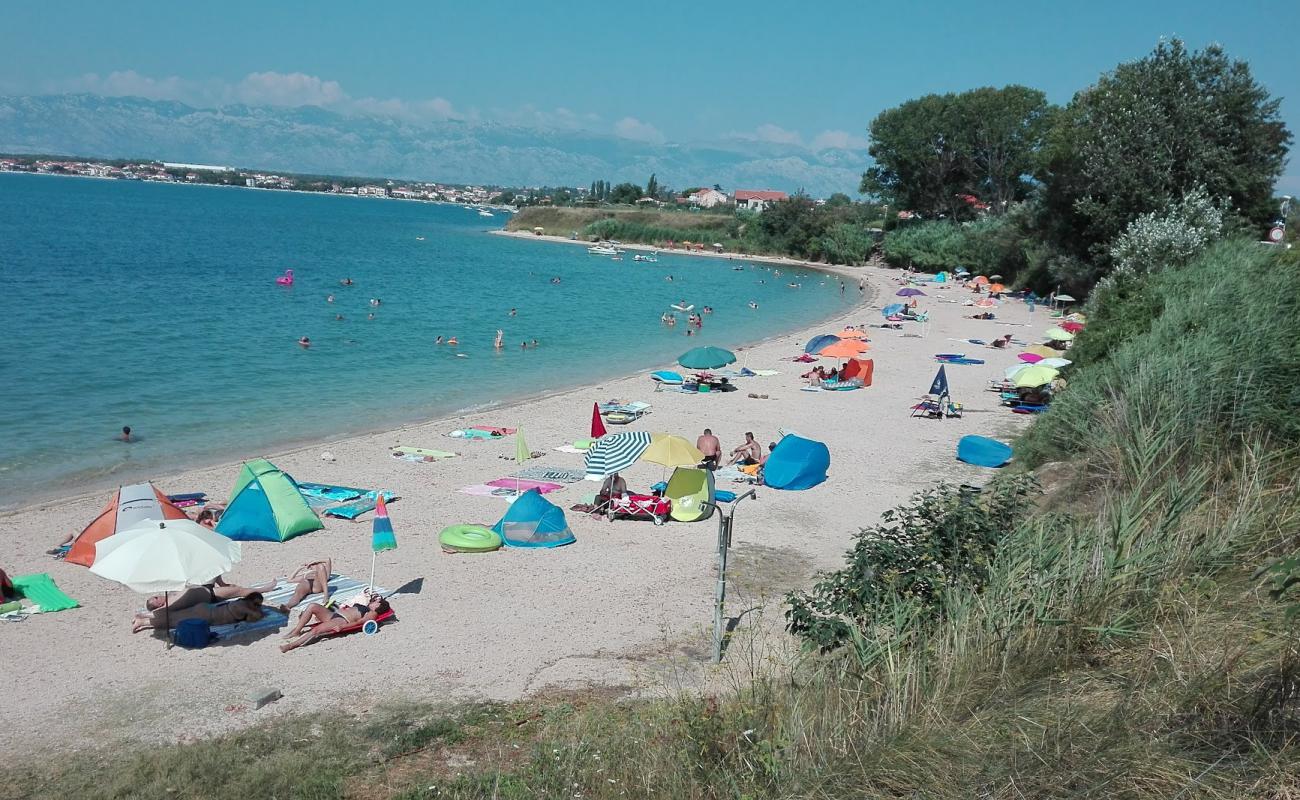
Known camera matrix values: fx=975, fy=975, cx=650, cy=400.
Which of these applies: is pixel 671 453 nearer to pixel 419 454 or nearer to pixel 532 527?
pixel 532 527

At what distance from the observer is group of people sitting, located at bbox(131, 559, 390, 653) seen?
11141 mm

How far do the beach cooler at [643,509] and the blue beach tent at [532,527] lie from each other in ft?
4.04

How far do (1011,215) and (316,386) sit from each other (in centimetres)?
4390

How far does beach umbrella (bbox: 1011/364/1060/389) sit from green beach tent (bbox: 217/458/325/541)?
16704mm

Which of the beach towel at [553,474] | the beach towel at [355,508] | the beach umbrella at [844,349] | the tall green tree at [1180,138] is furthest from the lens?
the tall green tree at [1180,138]

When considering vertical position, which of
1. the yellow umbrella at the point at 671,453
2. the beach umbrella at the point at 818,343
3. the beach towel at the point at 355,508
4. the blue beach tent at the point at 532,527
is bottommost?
the beach towel at the point at 355,508

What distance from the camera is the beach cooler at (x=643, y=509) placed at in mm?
15477

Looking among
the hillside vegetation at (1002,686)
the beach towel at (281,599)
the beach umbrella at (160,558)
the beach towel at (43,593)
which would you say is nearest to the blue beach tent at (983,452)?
the hillside vegetation at (1002,686)

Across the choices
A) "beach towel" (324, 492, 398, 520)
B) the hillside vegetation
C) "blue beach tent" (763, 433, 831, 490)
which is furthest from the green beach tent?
"blue beach tent" (763, 433, 831, 490)

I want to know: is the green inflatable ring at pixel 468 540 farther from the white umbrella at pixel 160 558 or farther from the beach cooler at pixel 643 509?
the white umbrella at pixel 160 558

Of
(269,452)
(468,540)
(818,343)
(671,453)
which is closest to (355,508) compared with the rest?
(468,540)

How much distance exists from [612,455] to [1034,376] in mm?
12336

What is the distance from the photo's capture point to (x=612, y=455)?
15.8 m

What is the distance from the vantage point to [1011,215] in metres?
57.4
